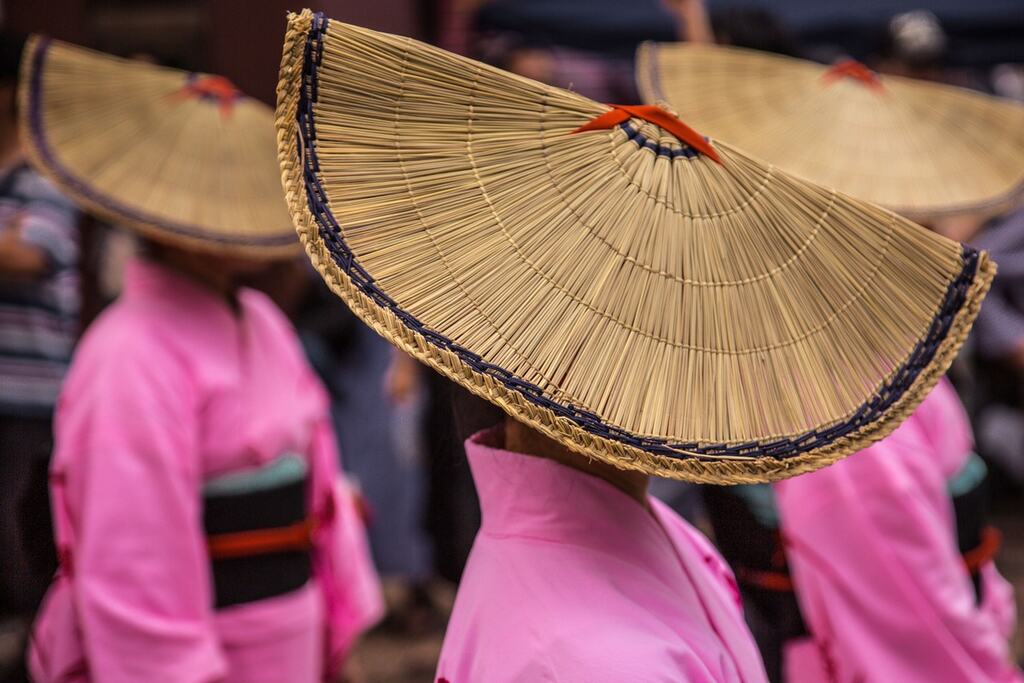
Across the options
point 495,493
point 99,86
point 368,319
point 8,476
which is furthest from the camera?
point 8,476

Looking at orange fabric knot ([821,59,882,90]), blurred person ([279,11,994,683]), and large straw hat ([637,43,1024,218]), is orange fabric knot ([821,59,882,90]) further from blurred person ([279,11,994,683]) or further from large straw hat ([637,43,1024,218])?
blurred person ([279,11,994,683])

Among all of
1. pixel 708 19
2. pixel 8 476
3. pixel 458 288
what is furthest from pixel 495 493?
pixel 708 19

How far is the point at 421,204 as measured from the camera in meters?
1.02

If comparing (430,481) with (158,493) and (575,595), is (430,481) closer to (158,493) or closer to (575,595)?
(158,493)

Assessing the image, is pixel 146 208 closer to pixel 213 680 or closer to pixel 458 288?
pixel 213 680

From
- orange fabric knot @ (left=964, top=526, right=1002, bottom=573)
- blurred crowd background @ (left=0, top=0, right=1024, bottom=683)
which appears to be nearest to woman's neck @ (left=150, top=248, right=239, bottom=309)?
blurred crowd background @ (left=0, top=0, right=1024, bottom=683)

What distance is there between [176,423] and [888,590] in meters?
1.31

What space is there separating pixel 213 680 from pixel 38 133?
1.07m

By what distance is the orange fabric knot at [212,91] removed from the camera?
2.18 m

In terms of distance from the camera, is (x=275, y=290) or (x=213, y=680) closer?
(x=213, y=680)

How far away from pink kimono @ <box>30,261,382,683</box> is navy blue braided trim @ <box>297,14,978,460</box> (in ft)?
3.68

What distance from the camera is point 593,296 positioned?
1022 millimetres

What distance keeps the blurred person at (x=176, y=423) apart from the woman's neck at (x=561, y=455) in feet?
3.32

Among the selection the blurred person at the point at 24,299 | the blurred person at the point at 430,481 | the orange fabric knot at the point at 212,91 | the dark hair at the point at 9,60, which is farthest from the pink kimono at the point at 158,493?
the dark hair at the point at 9,60
